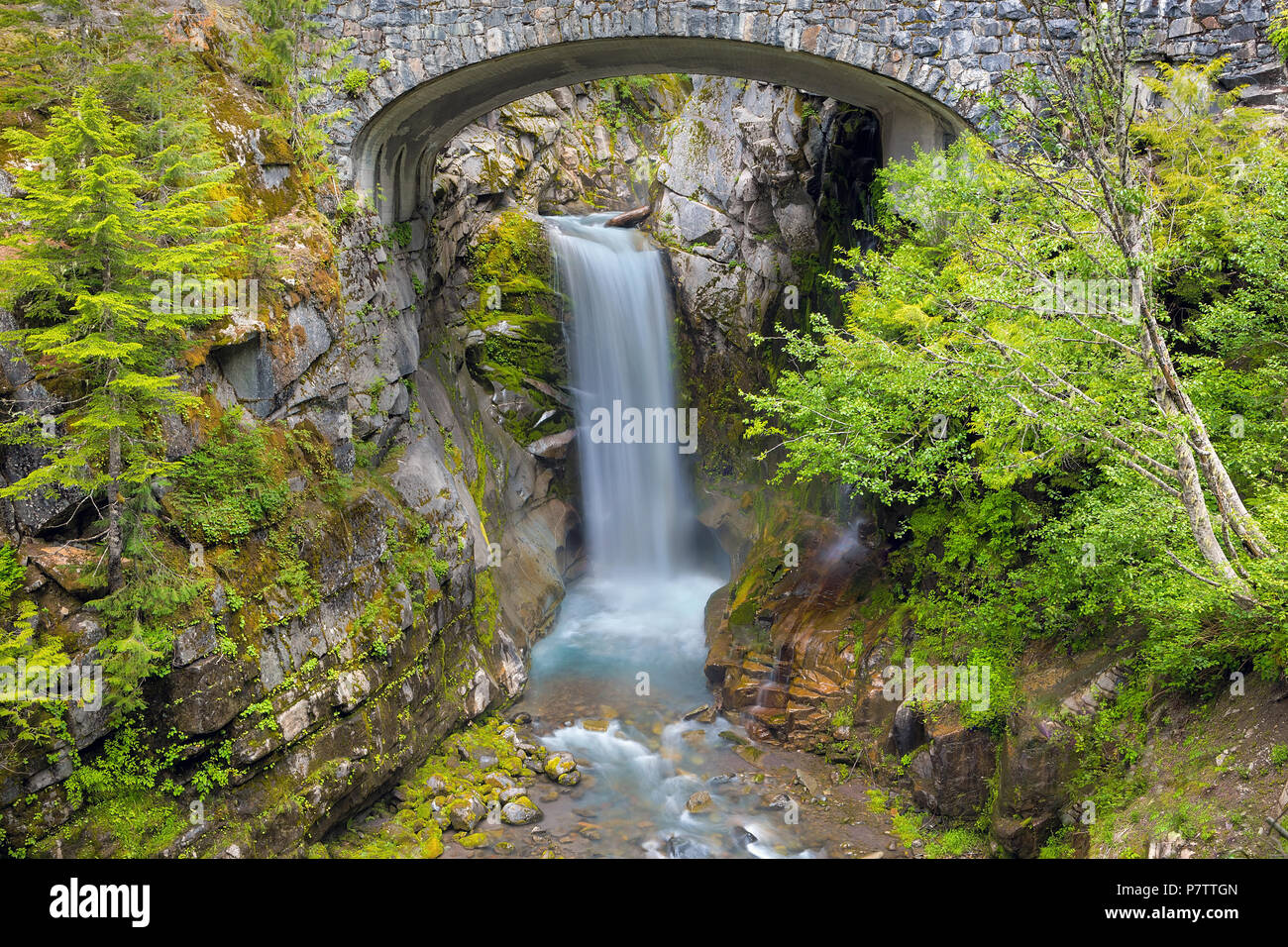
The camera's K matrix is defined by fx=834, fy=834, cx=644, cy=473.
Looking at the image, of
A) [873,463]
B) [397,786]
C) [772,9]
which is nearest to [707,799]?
[397,786]

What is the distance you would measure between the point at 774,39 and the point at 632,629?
34.1ft

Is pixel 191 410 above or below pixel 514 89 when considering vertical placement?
below

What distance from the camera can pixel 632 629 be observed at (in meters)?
16.2

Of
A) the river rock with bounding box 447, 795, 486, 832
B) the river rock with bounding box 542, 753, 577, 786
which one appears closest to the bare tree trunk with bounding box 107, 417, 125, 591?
the river rock with bounding box 447, 795, 486, 832

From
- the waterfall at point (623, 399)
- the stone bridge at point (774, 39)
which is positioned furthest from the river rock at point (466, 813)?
the stone bridge at point (774, 39)

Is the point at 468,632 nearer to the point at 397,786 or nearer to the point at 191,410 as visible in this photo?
the point at 397,786

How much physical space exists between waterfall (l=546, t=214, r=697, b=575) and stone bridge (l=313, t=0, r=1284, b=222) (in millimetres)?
6015

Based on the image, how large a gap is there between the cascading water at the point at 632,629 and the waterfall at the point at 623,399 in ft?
0.09

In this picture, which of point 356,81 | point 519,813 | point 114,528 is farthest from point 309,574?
point 356,81

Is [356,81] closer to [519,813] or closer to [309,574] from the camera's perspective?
[309,574]

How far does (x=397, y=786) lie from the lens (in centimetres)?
1045

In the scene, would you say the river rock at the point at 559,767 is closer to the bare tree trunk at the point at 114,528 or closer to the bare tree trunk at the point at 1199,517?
the bare tree trunk at the point at 114,528

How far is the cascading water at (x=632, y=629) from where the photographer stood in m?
10.6

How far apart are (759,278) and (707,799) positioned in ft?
36.1
